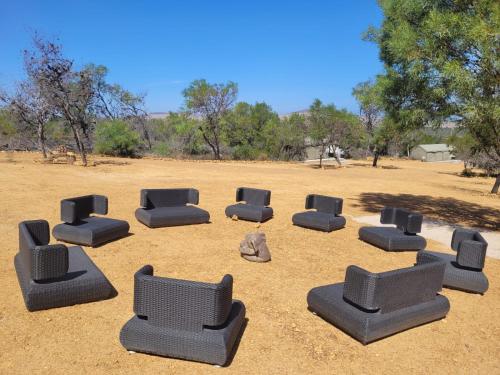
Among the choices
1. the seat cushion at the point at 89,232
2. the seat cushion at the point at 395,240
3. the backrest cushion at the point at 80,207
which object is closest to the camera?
the seat cushion at the point at 89,232

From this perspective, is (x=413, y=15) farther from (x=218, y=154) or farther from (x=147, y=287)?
(x=218, y=154)

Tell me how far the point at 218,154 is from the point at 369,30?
26.8 m

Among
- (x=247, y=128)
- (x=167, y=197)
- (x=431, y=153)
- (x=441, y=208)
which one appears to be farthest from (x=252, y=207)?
(x=431, y=153)

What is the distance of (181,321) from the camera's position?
3.92 m

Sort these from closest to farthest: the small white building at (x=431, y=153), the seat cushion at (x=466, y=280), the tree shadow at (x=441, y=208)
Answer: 1. the seat cushion at (x=466, y=280)
2. the tree shadow at (x=441, y=208)
3. the small white building at (x=431, y=153)

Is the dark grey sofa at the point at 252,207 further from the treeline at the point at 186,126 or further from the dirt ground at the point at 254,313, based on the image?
the treeline at the point at 186,126

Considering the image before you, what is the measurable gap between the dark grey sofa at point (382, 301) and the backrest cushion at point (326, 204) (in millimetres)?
4577

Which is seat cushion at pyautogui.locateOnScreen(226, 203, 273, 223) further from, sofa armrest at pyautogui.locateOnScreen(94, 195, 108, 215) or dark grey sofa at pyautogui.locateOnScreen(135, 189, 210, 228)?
sofa armrest at pyautogui.locateOnScreen(94, 195, 108, 215)

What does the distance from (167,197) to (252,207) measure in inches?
87.0

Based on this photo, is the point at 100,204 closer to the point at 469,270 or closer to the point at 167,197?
the point at 167,197

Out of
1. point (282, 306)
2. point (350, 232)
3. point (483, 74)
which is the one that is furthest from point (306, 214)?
point (483, 74)

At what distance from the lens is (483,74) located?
8.66 metres

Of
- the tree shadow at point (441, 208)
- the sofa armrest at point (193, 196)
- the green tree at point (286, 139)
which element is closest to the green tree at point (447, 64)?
the tree shadow at point (441, 208)

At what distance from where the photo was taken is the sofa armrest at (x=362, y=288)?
14.0 feet
